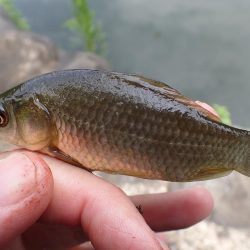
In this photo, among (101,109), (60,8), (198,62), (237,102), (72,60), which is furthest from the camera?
(60,8)

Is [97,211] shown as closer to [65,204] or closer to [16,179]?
[65,204]

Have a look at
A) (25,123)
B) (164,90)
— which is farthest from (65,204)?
(164,90)

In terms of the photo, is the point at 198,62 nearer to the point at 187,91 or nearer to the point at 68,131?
the point at 187,91

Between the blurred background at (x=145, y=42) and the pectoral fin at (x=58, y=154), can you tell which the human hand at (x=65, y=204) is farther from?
the blurred background at (x=145, y=42)

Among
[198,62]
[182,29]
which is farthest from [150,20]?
[198,62]

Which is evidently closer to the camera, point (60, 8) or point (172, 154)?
point (172, 154)

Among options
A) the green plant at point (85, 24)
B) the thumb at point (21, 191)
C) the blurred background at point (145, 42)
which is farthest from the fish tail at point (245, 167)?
the green plant at point (85, 24)
